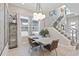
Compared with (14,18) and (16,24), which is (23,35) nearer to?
(16,24)

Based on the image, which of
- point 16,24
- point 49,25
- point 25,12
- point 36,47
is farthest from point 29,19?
point 36,47

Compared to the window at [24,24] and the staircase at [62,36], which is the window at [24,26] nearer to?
the window at [24,24]

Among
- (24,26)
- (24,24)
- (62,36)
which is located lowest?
(62,36)

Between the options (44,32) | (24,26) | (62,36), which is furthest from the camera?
(24,26)

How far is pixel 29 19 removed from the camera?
5.35 metres

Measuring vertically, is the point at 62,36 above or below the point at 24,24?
below

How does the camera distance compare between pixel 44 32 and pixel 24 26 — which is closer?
pixel 44 32

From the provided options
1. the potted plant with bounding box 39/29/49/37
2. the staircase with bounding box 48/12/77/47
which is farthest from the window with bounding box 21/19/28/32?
the staircase with bounding box 48/12/77/47

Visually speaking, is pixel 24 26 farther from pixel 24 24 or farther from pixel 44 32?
pixel 44 32

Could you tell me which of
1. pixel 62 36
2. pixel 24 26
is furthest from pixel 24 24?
pixel 62 36

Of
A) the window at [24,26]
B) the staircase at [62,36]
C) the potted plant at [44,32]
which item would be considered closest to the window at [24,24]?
the window at [24,26]

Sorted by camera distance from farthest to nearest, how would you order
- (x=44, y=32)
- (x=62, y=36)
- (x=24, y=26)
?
(x=24, y=26)
(x=62, y=36)
(x=44, y=32)

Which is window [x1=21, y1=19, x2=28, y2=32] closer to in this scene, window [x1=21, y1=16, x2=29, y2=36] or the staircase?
window [x1=21, y1=16, x2=29, y2=36]

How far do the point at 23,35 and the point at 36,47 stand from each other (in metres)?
0.90
